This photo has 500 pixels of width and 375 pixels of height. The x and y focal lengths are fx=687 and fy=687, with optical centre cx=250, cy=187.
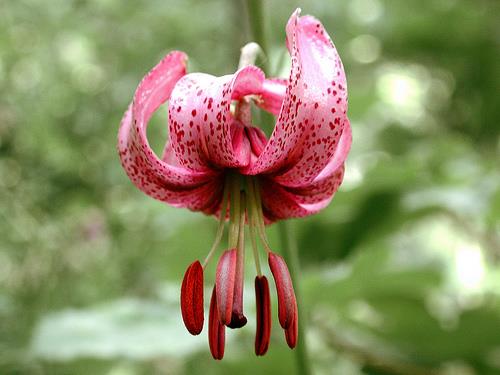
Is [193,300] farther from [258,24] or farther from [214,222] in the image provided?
[214,222]

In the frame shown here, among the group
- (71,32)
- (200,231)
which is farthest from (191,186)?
(71,32)

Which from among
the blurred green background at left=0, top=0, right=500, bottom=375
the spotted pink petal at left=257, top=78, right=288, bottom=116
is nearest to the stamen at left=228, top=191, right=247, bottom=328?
the spotted pink petal at left=257, top=78, right=288, bottom=116

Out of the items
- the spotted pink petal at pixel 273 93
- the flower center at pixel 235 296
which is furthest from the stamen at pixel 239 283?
the spotted pink petal at pixel 273 93

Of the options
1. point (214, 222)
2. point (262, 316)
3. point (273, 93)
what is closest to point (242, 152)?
point (273, 93)

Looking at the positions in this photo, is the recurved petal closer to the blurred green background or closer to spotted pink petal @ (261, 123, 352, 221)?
spotted pink petal @ (261, 123, 352, 221)

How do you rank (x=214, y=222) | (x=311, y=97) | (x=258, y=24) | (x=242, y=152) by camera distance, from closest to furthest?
(x=311, y=97)
(x=242, y=152)
(x=258, y=24)
(x=214, y=222)

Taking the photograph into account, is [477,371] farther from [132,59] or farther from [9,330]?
[132,59]

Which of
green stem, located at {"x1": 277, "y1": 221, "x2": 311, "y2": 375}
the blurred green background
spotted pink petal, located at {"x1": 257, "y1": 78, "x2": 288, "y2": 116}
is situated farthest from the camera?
the blurred green background
